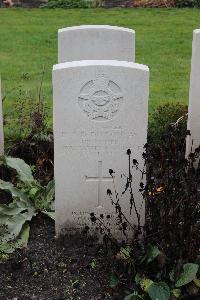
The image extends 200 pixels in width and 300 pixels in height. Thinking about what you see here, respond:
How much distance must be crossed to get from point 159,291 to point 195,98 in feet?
7.98

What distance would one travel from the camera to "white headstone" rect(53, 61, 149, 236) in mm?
4953

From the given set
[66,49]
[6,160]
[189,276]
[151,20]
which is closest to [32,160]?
[6,160]

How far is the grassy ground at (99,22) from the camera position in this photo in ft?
30.6

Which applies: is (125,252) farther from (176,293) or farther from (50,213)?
(50,213)

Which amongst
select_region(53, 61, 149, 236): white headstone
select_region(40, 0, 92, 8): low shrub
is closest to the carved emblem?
select_region(53, 61, 149, 236): white headstone

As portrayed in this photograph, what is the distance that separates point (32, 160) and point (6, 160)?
2.06 ft

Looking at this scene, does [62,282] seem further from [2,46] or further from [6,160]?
[2,46]

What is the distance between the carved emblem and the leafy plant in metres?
1.11

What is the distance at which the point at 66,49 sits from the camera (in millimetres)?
6336

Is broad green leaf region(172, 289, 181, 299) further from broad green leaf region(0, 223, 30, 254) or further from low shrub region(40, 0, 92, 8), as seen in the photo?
low shrub region(40, 0, 92, 8)

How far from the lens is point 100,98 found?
5039mm

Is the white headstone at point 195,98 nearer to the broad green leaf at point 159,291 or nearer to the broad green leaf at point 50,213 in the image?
the broad green leaf at point 50,213

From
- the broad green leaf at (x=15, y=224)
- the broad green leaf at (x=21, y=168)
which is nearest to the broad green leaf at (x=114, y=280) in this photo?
the broad green leaf at (x=15, y=224)

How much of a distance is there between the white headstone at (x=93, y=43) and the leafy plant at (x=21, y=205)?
115 centimetres
